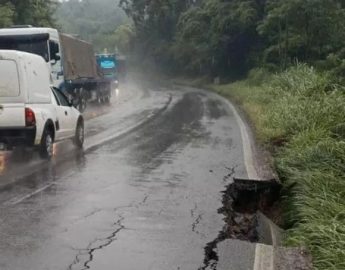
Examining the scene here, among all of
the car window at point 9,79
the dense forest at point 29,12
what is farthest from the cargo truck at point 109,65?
the car window at point 9,79

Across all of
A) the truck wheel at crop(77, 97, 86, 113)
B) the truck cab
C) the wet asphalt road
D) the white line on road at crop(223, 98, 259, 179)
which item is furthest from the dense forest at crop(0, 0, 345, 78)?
the wet asphalt road

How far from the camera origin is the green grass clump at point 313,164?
5.46m

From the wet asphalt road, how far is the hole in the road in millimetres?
118

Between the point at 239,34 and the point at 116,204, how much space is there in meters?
42.5

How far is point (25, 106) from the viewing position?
34.7ft

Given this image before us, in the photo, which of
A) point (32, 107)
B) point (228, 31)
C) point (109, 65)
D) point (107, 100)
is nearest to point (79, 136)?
point (32, 107)

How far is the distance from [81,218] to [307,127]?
7.63 metres

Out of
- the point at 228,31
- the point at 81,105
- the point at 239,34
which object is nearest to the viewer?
the point at 81,105

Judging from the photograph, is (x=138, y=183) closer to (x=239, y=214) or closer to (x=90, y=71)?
(x=239, y=214)

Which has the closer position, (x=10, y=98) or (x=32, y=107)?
(x=10, y=98)

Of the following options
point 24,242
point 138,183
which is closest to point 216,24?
point 138,183

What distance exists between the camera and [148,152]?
40.1 feet

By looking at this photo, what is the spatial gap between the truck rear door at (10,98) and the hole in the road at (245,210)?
4226 mm

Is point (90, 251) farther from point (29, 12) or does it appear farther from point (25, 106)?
point (29, 12)
